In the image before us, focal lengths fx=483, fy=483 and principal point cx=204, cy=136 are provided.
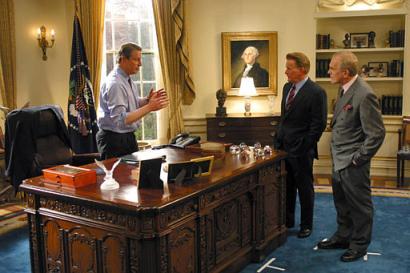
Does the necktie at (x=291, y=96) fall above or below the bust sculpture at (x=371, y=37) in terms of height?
below

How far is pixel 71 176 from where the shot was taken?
2.77 m

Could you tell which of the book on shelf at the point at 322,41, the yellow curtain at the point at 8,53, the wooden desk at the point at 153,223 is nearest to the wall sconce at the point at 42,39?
the yellow curtain at the point at 8,53

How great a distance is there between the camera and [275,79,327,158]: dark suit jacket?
3.92 meters

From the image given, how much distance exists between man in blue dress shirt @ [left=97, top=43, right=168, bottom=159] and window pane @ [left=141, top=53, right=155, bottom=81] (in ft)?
9.23

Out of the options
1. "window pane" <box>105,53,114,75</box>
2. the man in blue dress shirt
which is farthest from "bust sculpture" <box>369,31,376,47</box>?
the man in blue dress shirt

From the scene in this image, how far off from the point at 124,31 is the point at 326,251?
164 inches

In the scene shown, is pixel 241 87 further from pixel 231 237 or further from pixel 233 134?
pixel 231 237

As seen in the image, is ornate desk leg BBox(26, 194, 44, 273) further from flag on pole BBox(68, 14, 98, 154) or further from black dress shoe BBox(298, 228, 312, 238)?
flag on pole BBox(68, 14, 98, 154)

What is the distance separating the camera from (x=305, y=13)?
6.46 m

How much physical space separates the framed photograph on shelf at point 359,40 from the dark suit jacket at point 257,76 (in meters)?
1.22

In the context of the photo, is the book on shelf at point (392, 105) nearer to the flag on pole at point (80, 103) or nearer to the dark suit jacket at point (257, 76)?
the dark suit jacket at point (257, 76)

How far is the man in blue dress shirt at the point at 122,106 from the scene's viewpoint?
352 centimetres

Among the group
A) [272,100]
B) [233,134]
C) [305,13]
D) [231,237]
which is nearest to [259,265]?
[231,237]

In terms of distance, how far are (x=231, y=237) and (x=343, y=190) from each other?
95cm
